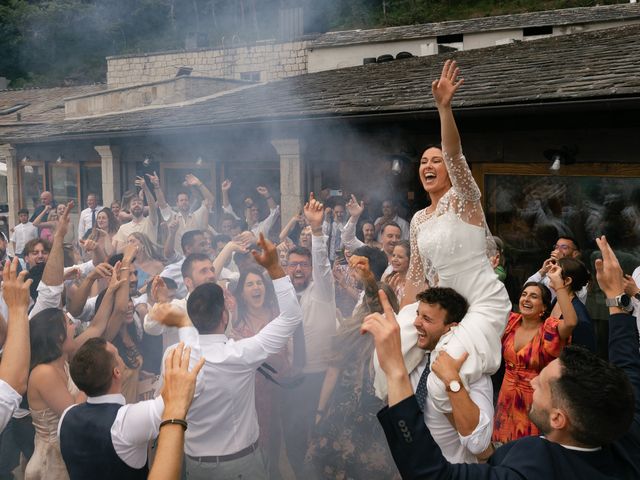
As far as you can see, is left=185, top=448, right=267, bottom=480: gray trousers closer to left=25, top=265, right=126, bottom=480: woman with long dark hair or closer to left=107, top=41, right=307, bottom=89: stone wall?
left=25, top=265, right=126, bottom=480: woman with long dark hair

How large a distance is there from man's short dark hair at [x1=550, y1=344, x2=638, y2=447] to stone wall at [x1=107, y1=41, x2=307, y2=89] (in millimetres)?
16723

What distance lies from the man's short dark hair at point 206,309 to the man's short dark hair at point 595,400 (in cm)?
172

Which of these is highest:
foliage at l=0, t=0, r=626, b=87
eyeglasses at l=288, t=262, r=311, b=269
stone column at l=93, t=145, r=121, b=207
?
foliage at l=0, t=0, r=626, b=87

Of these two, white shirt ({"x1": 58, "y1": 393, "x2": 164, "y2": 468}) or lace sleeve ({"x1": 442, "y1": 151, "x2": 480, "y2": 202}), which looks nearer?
white shirt ({"x1": 58, "y1": 393, "x2": 164, "y2": 468})

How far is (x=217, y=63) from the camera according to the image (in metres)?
18.3

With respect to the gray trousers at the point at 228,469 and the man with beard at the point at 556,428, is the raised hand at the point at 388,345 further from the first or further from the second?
the gray trousers at the point at 228,469

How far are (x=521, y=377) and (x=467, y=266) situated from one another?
1.12 metres

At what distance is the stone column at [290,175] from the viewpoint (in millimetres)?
9117

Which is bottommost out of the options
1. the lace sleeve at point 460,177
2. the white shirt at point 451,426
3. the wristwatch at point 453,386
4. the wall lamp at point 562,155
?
the white shirt at point 451,426

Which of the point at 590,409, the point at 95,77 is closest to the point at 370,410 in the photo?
the point at 590,409

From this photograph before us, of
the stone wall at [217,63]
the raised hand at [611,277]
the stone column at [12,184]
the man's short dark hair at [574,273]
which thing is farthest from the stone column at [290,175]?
the stone wall at [217,63]

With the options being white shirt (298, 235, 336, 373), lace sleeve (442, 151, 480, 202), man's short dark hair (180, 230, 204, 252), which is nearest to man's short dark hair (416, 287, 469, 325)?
lace sleeve (442, 151, 480, 202)

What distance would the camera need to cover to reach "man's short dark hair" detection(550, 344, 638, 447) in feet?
6.03

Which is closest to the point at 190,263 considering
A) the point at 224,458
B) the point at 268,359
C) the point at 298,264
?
the point at 298,264
